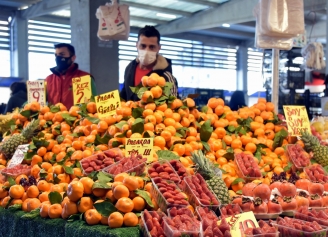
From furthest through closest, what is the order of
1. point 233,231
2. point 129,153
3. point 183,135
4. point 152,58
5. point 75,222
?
1. point 152,58
2. point 183,135
3. point 129,153
4. point 75,222
5. point 233,231

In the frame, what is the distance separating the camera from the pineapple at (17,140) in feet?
11.6

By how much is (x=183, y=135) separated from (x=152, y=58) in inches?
51.0

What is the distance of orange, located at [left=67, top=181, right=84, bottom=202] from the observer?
2.34 meters

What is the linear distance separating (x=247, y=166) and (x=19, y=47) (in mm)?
10698

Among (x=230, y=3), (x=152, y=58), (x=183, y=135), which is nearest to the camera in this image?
(x=183, y=135)

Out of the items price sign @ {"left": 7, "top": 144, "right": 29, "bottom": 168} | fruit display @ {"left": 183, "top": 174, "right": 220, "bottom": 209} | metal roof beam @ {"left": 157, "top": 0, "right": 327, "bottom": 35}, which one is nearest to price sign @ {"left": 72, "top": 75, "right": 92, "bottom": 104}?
price sign @ {"left": 7, "top": 144, "right": 29, "bottom": 168}

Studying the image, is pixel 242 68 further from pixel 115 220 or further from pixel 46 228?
pixel 115 220

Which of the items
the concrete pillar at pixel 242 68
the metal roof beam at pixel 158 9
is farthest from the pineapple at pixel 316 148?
the concrete pillar at pixel 242 68

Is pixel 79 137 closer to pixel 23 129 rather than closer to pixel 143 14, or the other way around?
pixel 23 129

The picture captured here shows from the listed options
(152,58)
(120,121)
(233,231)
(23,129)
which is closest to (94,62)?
(152,58)

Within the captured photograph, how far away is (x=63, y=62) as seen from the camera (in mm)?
4887

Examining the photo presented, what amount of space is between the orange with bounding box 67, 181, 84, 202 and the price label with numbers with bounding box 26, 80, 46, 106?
6.93 ft

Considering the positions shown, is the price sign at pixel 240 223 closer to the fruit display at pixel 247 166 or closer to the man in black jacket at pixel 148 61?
the fruit display at pixel 247 166

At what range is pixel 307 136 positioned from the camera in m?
3.51
